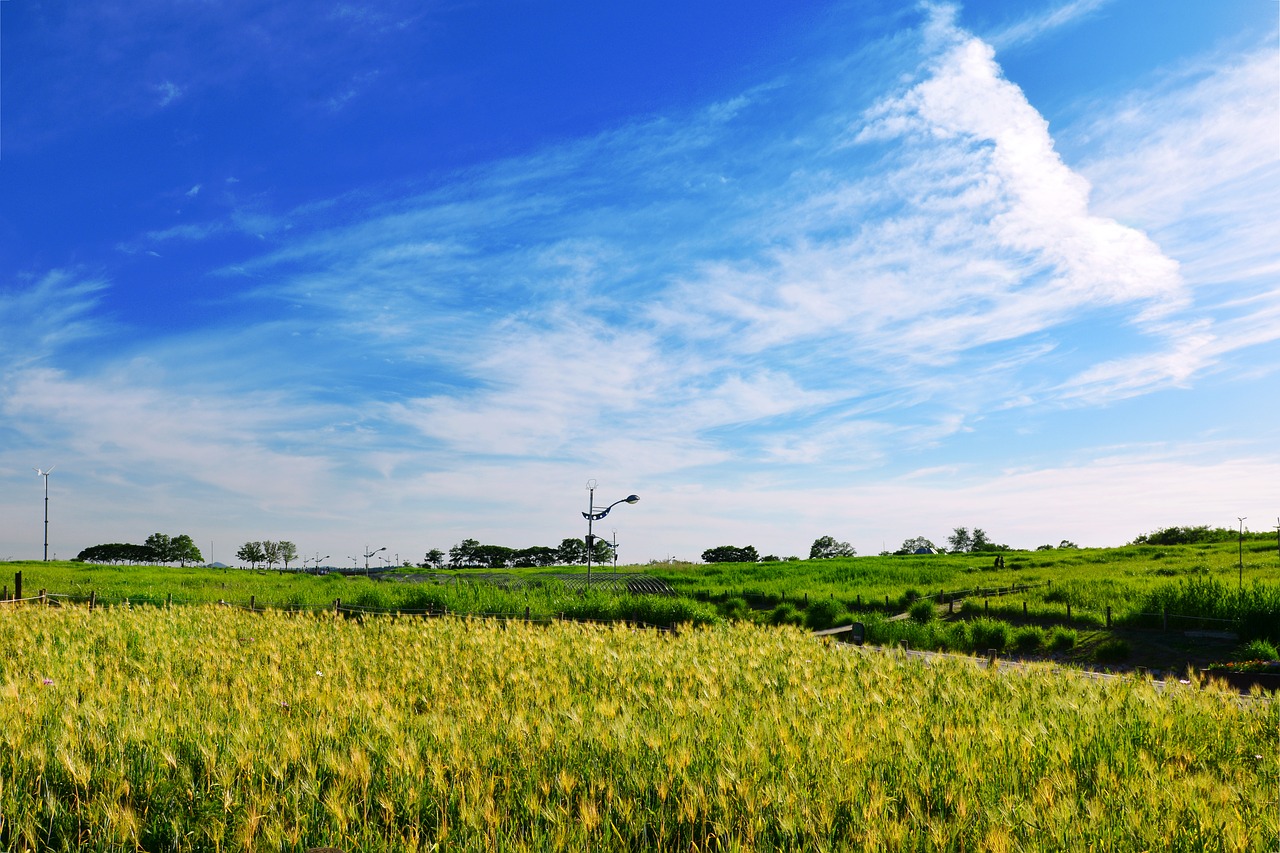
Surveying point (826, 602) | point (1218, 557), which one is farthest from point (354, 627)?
point (1218, 557)

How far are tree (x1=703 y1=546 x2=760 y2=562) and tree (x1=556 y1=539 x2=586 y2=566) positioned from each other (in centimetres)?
1869

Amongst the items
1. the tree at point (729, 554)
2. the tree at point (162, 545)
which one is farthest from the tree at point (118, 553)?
the tree at point (729, 554)

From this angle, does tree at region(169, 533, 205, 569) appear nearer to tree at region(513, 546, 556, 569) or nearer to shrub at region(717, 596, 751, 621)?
tree at region(513, 546, 556, 569)

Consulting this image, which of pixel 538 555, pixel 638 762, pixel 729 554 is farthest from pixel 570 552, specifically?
pixel 638 762

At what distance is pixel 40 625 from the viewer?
13922 mm

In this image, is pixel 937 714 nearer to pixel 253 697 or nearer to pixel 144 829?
pixel 144 829

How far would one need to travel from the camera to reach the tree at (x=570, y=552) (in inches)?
4478

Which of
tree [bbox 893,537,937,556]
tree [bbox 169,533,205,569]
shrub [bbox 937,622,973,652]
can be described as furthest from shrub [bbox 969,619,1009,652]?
tree [bbox 169,533,205,569]

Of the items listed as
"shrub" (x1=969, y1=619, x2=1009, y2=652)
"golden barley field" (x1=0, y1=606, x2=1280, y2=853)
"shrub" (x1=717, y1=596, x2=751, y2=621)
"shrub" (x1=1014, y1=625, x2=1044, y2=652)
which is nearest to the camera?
"golden barley field" (x1=0, y1=606, x2=1280, y2=853)

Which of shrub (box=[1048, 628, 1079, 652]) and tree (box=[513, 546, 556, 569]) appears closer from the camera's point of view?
shrub (box=[1048, 628, 1079, 652])

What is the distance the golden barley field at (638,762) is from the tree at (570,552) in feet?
348

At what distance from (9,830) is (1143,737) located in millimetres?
7405

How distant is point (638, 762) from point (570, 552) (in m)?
112

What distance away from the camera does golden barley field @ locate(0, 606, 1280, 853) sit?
12.5 ft
